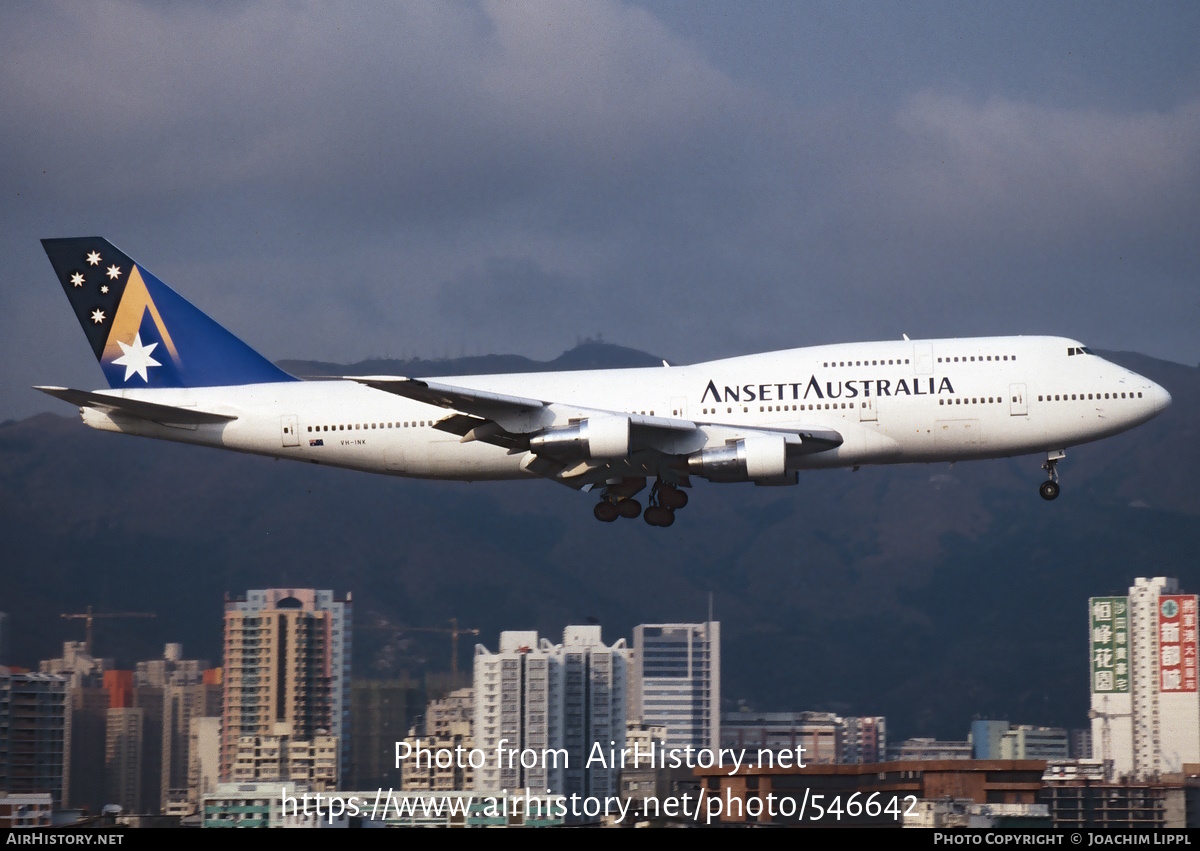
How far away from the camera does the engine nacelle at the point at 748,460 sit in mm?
35125

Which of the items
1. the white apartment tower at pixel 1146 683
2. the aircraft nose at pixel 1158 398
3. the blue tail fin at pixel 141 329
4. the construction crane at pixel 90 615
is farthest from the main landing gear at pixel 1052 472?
the construction crane at pixel 90 615

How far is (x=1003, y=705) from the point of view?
10119 cm

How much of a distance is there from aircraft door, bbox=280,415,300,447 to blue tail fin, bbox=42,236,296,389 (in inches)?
78.5

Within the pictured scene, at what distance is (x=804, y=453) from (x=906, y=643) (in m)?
70.5

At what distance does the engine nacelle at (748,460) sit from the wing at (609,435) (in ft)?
0.08

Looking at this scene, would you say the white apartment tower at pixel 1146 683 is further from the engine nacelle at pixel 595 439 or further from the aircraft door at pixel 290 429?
the aircraft door at pixel 290 429

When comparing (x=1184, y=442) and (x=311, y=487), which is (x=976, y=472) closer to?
(x=1184, y=442)

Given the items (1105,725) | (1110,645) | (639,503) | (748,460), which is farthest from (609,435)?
(1110,645)

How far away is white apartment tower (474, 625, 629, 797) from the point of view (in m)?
62.2

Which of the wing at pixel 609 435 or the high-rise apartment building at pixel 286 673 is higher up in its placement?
the wing at pixel 609 435

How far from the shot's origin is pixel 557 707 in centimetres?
6638

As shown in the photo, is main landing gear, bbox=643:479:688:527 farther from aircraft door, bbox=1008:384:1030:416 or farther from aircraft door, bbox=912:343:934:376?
aircraft door, bbox=1008:384:1030:416

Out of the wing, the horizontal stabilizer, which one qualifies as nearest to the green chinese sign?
the wing

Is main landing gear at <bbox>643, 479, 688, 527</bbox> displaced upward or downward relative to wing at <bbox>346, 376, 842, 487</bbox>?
downward
